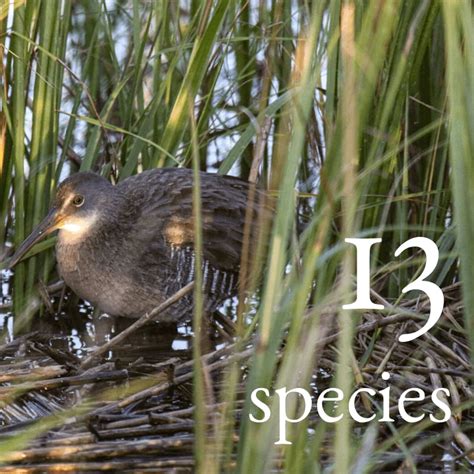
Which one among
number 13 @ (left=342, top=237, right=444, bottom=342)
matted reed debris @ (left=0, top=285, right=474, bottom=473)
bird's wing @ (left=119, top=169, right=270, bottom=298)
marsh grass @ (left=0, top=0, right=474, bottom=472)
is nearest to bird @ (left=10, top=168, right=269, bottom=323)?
bird's wing @ (left=119, top=169, right=270, bottom=298)

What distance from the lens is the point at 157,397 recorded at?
448 cm

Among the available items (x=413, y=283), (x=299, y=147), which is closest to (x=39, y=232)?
(x=413, y=283)

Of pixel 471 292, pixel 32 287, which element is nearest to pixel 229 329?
pixel 32 287

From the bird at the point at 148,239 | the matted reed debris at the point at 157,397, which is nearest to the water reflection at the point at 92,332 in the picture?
the bird at the point at 148,239

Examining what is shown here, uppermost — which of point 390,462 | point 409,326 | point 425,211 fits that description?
point 425,211

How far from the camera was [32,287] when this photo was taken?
5.71m

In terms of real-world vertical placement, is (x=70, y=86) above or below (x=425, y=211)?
above

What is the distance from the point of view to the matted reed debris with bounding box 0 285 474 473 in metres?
3.88

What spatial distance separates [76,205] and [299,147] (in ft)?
10.1

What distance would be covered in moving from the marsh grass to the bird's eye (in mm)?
123

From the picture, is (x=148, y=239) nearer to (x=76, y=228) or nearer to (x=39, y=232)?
(x=76, y=228)

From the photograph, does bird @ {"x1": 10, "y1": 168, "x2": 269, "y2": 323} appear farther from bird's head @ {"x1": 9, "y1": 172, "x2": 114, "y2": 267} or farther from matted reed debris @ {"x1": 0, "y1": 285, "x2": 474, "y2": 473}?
matted reed debris @ {"x1": 0, "y1": 285, "x2": 474, "y2": 473}

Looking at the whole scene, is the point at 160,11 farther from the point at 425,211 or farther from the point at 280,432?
the point at 280,432

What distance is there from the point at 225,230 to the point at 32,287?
0.89 m
